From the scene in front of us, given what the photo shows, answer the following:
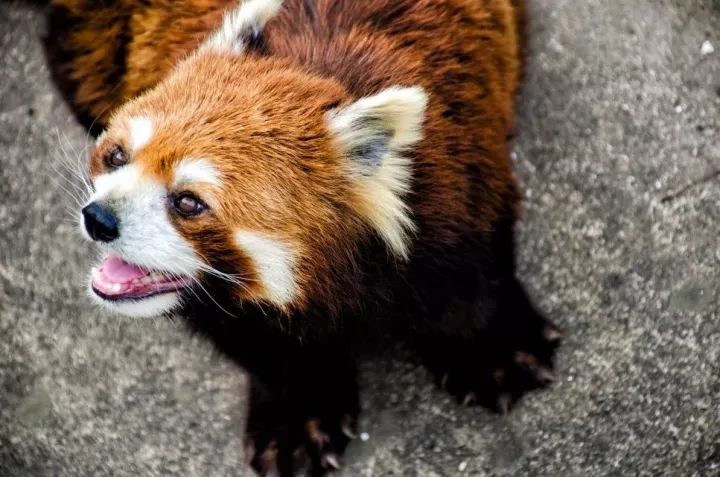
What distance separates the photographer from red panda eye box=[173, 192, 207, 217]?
1.67m

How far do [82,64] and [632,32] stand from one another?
1742mm

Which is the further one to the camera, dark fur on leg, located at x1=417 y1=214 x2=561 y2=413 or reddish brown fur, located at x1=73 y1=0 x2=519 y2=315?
dark fur on leg, located at x1=417 y1=214 x2=561 y2=413

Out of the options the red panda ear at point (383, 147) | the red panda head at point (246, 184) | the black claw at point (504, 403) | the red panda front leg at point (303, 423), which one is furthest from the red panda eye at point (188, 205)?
the black claw at point (504, 403)

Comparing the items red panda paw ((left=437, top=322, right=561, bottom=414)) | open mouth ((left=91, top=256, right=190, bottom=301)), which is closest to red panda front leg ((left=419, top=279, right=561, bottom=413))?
red panda paw ((left=437, top=322, right=561, bottom=414))

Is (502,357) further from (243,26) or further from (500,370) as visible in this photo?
(243,26)

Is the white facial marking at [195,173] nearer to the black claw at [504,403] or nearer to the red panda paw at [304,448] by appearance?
the red panda paw at [304,448]

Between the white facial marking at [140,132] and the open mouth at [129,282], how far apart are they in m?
0.25

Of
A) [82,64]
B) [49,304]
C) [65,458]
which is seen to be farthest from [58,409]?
[82,64]

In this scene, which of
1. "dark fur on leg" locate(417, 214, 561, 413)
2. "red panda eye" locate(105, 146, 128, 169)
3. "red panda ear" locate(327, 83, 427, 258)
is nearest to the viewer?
"red panda ear" locate(327, 83, 427, 258)

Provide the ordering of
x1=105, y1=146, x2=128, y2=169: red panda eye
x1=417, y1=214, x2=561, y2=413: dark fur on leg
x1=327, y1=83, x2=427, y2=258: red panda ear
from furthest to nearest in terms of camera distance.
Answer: x1=417, y1=214, x2=561, y2=413: dark fur on leg, x1=105, y1=146, x2=128, y2=169: red panda eye, x1=327, y1=83, x2=427, y2=258: red panda ear

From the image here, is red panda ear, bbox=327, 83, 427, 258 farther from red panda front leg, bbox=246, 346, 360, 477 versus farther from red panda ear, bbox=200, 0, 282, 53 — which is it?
red panda front leg, bbox=246, 346, 360, 477

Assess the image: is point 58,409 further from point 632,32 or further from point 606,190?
point 632,32

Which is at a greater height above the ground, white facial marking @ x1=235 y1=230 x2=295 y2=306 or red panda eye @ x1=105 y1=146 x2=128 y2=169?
red panda eye @ x1=105 y1=146 x2=128 y2=169

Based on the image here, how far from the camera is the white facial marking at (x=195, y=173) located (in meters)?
1.67
